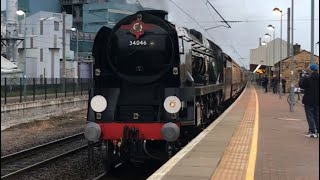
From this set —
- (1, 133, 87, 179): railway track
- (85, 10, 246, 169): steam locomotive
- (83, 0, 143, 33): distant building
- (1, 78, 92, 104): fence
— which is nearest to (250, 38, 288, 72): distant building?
(83, 0, 143, 33): distant building

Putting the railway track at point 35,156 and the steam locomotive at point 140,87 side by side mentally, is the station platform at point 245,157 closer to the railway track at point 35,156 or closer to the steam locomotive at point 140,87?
the steam locomotive at point 140,87

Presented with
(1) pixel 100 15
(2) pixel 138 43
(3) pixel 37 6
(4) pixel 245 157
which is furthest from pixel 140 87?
(3) pixel 37 6

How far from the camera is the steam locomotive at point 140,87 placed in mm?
10156

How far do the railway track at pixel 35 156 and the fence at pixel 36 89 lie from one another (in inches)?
245

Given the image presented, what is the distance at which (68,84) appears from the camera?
37.6m

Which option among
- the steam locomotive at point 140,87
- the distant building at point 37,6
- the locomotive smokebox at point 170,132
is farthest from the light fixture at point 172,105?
the distant building at point 37,6

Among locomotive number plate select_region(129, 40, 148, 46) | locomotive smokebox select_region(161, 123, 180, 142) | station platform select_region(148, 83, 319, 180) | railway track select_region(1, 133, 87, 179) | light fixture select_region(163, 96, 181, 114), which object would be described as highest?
locomotive number plate select_region(129, 40, 148, 46)

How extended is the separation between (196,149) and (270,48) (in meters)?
71.9

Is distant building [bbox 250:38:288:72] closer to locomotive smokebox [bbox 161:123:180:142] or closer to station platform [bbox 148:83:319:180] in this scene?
station platform [bbox 148:83:319:180]

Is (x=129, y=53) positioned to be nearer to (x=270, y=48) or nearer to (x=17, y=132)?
(x=17, y=132)

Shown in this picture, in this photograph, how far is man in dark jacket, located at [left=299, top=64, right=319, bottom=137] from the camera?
37.9ft

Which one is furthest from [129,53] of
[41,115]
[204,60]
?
[41,115]

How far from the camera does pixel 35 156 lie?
1455 centimetres

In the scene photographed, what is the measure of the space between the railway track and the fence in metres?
6.21
